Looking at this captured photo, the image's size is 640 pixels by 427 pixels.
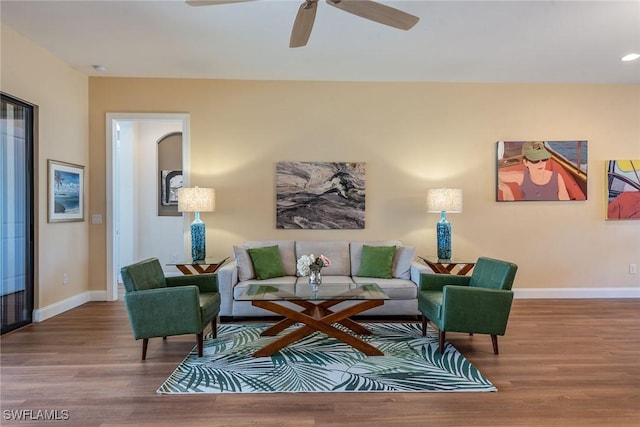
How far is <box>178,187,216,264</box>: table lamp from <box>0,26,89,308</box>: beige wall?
142cm

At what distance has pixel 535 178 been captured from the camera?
487 centimetres

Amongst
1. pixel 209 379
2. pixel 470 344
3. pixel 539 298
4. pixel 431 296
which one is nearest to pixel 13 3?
pixel 209 379

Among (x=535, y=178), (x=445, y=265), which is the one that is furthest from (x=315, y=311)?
(x=535, y=178)

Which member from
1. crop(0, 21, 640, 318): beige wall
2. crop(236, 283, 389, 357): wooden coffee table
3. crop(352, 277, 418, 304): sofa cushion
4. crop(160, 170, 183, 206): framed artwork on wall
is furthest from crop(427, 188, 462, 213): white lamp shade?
crop(160, 170, 183, 206): framed artwork on wall

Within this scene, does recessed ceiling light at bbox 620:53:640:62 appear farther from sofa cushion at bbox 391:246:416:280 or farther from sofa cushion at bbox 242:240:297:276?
sofa cushion at bbox 242:240:297:276

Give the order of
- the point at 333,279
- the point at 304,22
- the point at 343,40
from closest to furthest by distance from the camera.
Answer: the point at 304,22 → the point at 343,40 → the point at 333,279

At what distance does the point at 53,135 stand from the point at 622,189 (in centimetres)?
725

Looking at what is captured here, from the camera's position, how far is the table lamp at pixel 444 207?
14.3 feet

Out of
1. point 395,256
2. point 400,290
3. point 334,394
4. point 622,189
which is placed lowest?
point 334,394

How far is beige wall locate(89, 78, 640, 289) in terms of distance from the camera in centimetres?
480

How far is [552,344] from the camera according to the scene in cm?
326

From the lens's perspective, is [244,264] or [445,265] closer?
[244,264]

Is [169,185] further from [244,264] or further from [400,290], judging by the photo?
[400,290]

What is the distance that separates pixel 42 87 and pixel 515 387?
530 centimetres
